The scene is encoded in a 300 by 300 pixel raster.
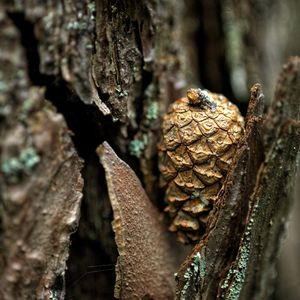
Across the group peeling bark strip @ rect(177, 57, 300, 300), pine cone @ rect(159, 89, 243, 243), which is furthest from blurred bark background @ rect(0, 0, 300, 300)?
peeling bark strip @ rect(177, 57, 300, 300)

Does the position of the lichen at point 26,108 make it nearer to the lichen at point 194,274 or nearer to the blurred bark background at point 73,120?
the blurred bark background at point 73,120

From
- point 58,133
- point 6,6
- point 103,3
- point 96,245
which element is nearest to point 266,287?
point 96,245

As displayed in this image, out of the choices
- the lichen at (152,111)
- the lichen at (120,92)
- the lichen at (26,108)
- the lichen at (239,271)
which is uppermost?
the lichen at (120,92)

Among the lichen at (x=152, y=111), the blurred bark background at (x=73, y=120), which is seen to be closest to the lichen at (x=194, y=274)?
the blurred bark background at (x=73, y=120)

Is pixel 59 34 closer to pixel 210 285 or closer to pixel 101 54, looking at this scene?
pixel 101 54

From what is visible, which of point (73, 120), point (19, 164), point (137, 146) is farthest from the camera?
point (137, 146)

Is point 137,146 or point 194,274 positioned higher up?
point 137,146

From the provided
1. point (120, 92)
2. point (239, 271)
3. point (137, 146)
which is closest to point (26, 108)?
point (120, 92)

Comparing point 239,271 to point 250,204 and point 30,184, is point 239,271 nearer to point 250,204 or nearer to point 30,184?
point 250,204
